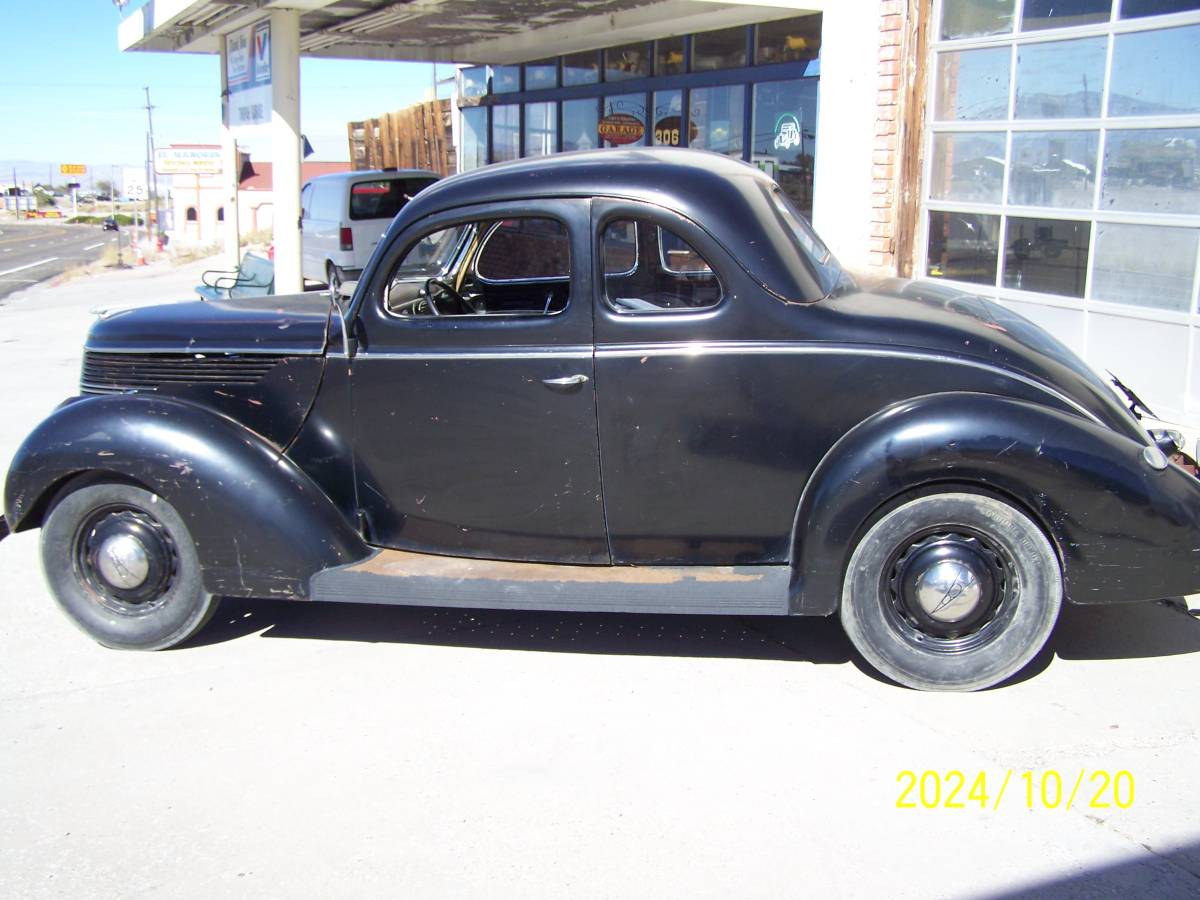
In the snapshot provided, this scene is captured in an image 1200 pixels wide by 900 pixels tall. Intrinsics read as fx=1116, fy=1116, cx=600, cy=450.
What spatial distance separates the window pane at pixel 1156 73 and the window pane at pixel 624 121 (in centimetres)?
642

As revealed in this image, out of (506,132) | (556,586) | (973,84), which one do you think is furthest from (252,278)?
(556,586)

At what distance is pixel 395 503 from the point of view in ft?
14.1

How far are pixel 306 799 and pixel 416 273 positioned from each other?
2231mm

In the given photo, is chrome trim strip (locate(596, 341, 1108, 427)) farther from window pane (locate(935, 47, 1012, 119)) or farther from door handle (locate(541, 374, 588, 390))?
window pane (locate(935, 47, 1012, 119))

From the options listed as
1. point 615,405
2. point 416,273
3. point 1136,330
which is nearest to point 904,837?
point 615,405

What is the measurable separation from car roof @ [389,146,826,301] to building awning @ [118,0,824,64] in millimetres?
4884

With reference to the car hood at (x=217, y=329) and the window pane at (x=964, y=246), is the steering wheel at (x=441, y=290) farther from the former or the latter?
the window pane at (x=964, y=246)

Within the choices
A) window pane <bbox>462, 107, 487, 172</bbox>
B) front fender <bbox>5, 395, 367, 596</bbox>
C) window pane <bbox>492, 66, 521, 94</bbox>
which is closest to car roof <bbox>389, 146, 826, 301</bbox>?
front fender <bbox>5, 395, 367, 596</bbox>

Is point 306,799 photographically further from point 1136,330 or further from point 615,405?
point 1136,330

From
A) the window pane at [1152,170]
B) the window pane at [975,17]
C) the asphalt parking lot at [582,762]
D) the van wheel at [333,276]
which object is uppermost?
the window pane at [975,17]

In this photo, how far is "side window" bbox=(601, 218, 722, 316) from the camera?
13.3 feet

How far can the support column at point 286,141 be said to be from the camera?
1038cm

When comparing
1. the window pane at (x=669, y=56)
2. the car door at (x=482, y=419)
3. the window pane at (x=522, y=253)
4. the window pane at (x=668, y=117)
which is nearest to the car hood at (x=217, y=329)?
the car door at (x=482, y=419)

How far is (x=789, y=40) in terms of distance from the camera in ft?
33.9
